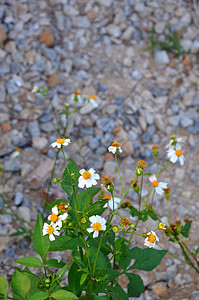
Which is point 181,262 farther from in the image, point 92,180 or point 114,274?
point 92,180

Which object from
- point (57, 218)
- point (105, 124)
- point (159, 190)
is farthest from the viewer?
point (105, 124)

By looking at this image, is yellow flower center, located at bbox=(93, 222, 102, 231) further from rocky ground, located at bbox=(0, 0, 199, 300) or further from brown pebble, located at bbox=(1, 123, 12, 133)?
brown pebble, located at bbox=(1, 123, 12, 133)

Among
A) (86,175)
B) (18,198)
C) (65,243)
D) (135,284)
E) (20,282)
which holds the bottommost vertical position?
(18,198)

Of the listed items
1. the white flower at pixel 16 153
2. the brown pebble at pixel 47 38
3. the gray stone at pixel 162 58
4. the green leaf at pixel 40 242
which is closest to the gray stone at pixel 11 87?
the brown pebble at pixel 47 38

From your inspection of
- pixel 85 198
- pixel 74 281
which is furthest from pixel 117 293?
pixel 85 198

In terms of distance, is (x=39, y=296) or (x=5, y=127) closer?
(x=39, y=296)

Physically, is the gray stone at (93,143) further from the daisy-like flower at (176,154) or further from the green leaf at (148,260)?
the green leaf at (148,260)

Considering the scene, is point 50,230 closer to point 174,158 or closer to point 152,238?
point 152,238
